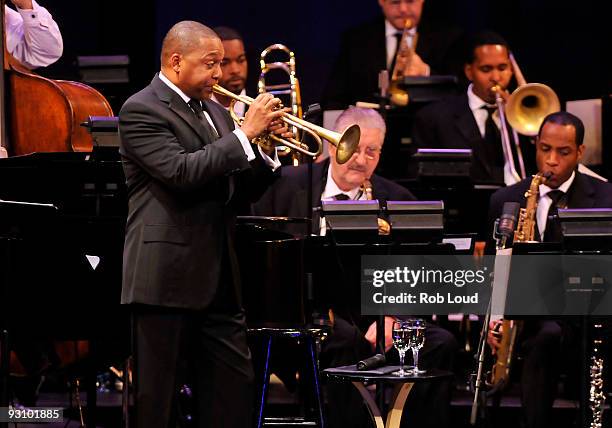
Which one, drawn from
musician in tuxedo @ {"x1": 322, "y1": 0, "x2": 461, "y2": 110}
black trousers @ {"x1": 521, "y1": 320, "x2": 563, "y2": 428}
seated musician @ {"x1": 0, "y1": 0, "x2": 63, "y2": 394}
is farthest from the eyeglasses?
seated musician @ {"x1": 0, "y1": 0, "x2": 63, "y2": 394}

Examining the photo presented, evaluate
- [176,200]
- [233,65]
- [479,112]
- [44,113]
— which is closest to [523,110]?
[479,112]

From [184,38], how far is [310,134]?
68 cm

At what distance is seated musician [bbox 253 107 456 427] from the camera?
529cm

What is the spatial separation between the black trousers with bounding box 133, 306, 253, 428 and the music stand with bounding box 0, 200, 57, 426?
2.06 feet

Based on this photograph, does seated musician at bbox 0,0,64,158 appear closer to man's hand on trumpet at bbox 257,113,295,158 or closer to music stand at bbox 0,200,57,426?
music stand at bbox 0,200,57,426

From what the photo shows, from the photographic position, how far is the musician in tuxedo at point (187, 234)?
3.91 meters

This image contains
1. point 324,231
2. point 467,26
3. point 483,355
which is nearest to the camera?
point 483,355

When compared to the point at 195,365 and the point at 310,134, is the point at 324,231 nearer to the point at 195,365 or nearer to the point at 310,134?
the point at 310,134

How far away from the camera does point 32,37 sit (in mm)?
5141

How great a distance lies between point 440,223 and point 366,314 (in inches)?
20.0

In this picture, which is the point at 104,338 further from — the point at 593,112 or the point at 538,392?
the point at 593,112

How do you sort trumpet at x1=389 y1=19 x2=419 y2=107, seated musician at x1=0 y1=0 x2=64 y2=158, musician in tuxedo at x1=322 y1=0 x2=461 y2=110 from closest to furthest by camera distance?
seated musician at x1=0 y1=0 x2=64 y2=158 < trumpet at x1=389 y1=19 x2=419 y2=107 < musician in tuxedo at x1=322 y1=0 x2=461 y2=110

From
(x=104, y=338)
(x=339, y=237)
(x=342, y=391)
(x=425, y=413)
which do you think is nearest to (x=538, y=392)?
(x=425, y=413)

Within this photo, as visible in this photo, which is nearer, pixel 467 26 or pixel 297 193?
pixel 297 193
